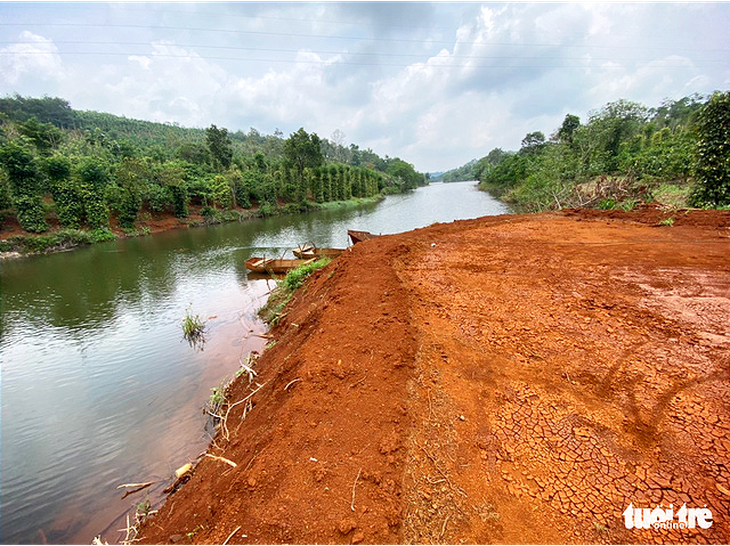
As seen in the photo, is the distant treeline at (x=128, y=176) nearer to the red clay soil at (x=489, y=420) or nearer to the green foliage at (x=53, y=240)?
the green foliage at (x=53, y=240)

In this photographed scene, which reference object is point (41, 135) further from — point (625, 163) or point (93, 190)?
point (625, 163)

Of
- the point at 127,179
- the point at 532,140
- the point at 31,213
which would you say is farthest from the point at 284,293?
the point at 532,140

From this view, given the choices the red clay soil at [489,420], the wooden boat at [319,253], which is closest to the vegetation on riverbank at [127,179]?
the wooden boat at [319,253]

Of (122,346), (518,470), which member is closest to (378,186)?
(122,346)

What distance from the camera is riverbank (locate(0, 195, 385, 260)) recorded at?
20219 millimetres

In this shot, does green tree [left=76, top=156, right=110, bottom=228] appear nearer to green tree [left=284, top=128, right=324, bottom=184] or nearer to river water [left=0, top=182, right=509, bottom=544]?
river water [left=0, top=182, right=509, bottom=544]

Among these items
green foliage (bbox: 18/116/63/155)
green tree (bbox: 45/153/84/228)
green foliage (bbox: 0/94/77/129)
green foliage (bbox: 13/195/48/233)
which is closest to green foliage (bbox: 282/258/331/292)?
green foliage (bbox: 13/195/48/233)

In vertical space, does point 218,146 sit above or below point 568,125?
above

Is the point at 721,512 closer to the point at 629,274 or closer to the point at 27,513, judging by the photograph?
the point at 629,274

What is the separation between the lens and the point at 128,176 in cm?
2653

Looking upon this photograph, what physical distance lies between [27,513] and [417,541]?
512 centimetres

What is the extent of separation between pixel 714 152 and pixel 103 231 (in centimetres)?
3808

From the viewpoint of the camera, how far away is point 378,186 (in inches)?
2677

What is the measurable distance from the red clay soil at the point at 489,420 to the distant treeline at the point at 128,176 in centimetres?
2908
